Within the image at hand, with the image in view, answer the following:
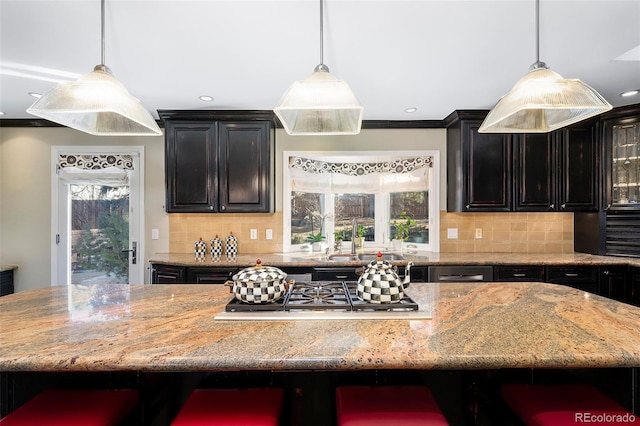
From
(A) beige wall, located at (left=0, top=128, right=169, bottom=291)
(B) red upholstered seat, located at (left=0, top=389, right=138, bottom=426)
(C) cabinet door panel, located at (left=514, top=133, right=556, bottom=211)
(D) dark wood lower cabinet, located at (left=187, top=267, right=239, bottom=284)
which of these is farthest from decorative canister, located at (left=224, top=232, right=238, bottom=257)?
(C) cabinet door panel, located at (left=514, top=133, right=556, bottom=211)

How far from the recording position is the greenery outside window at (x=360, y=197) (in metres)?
3.69

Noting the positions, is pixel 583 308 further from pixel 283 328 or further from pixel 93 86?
pixel 93 86

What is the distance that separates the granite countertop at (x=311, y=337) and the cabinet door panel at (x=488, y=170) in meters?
1.80

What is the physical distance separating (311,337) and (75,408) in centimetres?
87

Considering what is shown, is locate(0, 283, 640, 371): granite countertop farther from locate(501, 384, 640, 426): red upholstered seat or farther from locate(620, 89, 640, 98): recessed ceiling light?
locate(620, 89, 640, 98): recessed ceiling light

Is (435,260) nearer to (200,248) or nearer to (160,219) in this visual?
(200,248)

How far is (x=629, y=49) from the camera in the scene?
2.08 meters

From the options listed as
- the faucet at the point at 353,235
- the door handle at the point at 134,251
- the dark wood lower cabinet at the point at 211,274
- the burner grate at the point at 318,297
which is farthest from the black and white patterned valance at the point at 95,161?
the burner grate at the point at 318,297

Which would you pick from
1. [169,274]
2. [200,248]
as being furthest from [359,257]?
[169,274]

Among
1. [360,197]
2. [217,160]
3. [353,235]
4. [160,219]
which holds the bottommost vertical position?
[353,235]

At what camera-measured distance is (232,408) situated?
1119 mm

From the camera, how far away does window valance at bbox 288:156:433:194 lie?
3.71 metres

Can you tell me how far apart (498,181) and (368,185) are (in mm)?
1373

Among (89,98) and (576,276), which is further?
(576,276)
